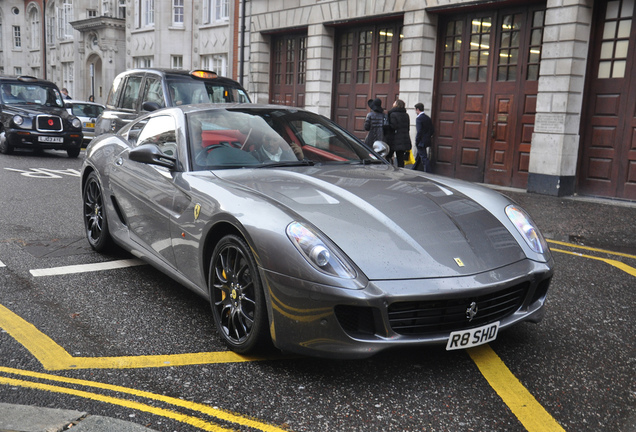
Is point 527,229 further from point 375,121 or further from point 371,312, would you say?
point 375,121

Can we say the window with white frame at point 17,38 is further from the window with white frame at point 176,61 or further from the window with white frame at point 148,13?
the window with white frame at point 176,61

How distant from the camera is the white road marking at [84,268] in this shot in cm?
516

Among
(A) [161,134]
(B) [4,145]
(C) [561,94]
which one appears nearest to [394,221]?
(A) [161,134]

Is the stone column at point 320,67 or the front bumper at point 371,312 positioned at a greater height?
the stone column at point 320,67

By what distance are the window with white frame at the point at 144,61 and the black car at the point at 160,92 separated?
805 inches

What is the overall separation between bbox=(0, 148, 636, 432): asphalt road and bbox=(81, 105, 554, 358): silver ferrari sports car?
240 mm

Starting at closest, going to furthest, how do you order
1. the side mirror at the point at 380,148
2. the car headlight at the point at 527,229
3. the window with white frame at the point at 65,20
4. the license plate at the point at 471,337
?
the license plate at the point at 471,337 → the car headlight at the point at 527,229 → the side mirror at the point at 380,148 → the window with white frame at the point at 65,20

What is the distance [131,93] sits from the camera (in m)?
11.3

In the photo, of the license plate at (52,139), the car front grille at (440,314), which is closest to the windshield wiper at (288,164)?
the car front grille at (440,314)

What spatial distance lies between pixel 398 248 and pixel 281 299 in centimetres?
63

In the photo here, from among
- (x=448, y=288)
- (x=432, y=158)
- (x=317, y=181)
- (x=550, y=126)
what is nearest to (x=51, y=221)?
(x=317, y=181)

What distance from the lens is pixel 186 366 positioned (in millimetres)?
3359

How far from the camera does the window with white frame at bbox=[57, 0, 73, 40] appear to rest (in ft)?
133

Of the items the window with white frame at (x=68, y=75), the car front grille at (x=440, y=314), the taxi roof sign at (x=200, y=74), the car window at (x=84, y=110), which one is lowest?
the car front grille at (x=440, y=314)
